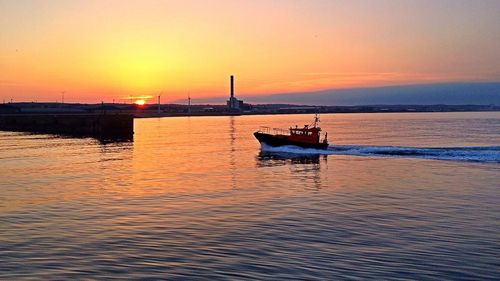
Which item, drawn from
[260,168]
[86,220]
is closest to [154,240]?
[86,220]

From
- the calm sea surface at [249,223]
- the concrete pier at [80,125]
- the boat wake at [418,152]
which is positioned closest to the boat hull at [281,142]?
the boat wake at [418,152]

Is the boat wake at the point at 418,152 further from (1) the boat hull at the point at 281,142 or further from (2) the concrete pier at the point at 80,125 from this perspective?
(2) the concrete pier at the point at 80,125

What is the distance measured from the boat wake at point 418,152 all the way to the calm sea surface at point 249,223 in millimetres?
7530

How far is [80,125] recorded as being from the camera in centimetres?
8850

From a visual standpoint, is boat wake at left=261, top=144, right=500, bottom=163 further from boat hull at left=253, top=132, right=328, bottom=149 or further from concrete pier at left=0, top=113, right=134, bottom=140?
concrete pier at left=0, top=113, right=134, bottom=140

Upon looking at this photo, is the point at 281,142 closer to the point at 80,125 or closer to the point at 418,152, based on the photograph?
the point at 418,152

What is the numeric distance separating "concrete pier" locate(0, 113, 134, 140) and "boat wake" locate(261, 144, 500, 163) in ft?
118

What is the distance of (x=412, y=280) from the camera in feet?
38.9

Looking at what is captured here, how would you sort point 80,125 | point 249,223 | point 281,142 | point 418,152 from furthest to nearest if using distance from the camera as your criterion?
point 80,125, point 281,142, point 418,152, point 249,223

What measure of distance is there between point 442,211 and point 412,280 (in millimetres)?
9594

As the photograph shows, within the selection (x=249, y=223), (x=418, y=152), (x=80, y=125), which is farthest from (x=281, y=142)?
(x=80, y=125)

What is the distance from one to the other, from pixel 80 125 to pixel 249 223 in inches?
3033

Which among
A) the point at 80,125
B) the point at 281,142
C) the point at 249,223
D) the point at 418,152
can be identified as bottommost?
the point at 249,223

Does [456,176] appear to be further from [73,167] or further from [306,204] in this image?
[73,167]
